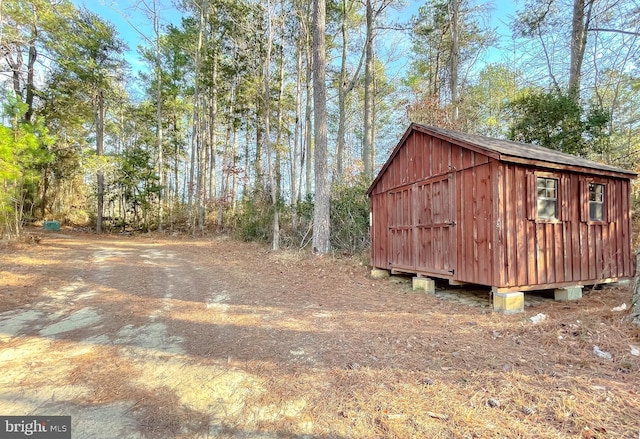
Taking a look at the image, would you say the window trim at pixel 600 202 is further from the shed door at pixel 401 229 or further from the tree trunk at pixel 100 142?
the tree trunk at pixel 100 142

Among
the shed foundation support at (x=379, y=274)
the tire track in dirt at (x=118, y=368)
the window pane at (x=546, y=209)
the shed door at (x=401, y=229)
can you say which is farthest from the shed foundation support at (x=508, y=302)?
the tire track in dirt at (x=118, y=368)

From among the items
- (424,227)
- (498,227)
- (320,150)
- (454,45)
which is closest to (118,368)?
(498,227)

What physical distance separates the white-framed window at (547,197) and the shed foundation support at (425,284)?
2.49 meters

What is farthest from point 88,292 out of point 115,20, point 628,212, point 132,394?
point 115,20

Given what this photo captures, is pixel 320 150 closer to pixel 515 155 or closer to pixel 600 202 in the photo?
pixel 515 155

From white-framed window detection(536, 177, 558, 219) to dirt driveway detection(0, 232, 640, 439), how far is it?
170 cm

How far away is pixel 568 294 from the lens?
6086 millimetres

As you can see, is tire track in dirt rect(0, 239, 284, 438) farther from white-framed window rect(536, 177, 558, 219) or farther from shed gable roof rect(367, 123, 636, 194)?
white-framed window rect(536, 177, 558, 219)

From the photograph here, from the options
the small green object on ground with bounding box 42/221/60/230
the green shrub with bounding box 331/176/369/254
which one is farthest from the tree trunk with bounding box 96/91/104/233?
the green shrub with bounding box 331/176/369/254

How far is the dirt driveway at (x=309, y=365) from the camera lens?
2.25 meters

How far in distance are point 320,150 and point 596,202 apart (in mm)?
7496

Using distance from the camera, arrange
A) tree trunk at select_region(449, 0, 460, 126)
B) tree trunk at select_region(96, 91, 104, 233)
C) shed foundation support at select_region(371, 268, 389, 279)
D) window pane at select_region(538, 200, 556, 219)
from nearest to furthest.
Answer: window pane at select_region(538, 200, 556, 219) < shed foundation support at select_region(371, 268, 389, 279) < tree trunk at select_region(449, 0, 460, 126) < tree trunk at select_region(96, 91, 104, 233)

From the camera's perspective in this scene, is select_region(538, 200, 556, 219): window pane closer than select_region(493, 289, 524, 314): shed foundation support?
No

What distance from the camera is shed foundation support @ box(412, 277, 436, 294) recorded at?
698 cm
